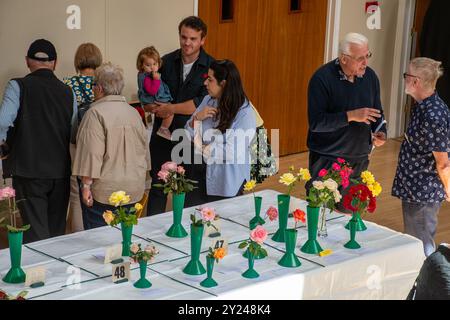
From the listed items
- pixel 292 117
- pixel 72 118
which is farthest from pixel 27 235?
pixel 292 117

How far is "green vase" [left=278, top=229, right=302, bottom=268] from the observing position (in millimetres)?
3881

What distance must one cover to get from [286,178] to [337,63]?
1.58 m

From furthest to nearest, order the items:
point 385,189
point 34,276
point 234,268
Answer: point 385,189, point 234,268, point 34,276

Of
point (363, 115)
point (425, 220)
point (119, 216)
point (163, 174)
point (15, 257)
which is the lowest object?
point (425, 220)

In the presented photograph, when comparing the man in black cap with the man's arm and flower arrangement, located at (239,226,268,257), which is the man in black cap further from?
the man's arm

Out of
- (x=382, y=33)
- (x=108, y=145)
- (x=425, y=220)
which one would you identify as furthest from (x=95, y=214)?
(x=382, y=33)

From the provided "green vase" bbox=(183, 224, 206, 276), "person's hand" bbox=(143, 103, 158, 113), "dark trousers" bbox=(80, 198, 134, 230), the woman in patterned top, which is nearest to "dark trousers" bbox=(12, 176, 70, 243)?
"dark trousers" bbox=(80, 198, 134, 230)

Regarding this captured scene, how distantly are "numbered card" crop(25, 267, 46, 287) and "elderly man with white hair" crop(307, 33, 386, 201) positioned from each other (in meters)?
2.44

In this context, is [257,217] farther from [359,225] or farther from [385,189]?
[385,189]

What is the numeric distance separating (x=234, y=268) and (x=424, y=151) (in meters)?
1.82

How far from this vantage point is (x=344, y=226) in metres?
4.50

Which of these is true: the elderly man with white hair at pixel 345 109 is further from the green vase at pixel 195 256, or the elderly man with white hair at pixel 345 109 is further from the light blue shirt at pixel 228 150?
the green vase at pixel 195 256

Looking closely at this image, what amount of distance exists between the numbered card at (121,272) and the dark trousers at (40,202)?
167cm

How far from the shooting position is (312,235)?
410 centimetres
